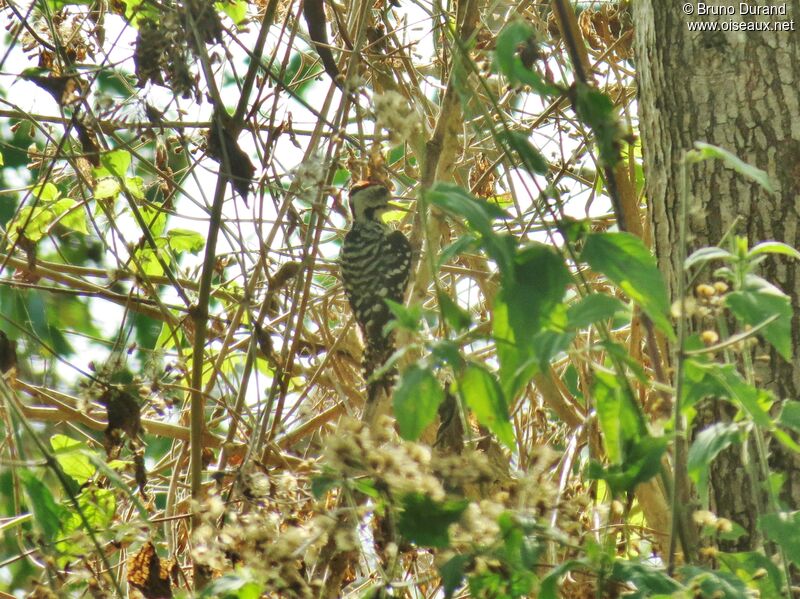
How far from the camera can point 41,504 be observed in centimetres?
164

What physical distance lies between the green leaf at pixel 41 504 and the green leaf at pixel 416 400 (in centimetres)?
75

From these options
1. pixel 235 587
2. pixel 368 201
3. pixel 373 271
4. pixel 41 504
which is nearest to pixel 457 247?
pixel 235 587

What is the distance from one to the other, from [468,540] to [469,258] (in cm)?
249

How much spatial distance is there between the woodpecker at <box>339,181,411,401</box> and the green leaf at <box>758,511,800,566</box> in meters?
2.44

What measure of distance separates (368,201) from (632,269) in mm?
3262

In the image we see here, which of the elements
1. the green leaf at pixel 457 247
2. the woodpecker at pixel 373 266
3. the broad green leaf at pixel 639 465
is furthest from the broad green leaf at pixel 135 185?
the broad green leaf at pixel 639 465

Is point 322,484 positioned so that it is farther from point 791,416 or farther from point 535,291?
point 791,416

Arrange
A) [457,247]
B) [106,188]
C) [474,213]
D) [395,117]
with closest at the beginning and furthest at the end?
1. [474,213]
2. [457,247]
3. [395,117]
4. [106,188]

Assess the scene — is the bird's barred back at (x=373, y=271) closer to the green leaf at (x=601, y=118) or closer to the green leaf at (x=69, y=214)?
the green leaf at (x=69, y=214)

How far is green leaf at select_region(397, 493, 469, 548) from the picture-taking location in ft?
4.24

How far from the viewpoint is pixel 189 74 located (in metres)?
1.97

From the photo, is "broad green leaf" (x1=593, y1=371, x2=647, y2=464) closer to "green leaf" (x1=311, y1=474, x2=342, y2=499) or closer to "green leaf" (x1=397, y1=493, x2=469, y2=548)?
"green leaf" (x1=397, y1=493, x2=469, y2=548)

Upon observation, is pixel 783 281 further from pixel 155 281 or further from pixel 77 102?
pixel 155 281

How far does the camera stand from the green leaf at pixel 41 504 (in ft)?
5.38
